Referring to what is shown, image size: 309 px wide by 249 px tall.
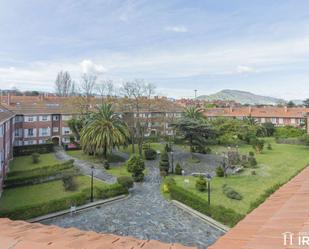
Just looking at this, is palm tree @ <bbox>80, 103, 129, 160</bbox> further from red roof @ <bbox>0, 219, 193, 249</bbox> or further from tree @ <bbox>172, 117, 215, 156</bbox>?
red roof @ <bbox>0, 219, 193, 249</bbox>

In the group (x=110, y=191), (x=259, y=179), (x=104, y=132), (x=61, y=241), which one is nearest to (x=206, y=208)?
(x=110, y=191)

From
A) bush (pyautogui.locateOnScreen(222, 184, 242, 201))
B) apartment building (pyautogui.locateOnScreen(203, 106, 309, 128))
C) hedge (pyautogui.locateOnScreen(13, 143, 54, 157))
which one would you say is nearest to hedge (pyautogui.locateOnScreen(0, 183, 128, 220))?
bush (pyautogui.locateOnScreen(222, 184, 242, 201))

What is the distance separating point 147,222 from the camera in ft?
63.0

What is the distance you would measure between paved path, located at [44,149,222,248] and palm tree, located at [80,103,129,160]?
11325 millimetres

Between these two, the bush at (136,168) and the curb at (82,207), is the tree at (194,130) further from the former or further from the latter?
the curb at (82,207)

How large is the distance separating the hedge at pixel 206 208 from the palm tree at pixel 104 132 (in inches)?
492

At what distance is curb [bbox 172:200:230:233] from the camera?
18134mm

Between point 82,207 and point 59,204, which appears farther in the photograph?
point 82,207

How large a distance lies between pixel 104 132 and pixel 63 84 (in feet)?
186

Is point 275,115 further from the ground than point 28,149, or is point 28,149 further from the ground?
point 275,115

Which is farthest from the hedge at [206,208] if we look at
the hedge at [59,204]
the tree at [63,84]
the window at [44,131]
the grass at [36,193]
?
the tree at [63,84]

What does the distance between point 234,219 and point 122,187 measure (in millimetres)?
10694

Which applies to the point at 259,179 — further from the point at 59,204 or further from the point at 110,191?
the point at 59,204

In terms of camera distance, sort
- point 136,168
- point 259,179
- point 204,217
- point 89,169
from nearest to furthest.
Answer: point 204,217
point 259,179
point 136,168
point 89,169
